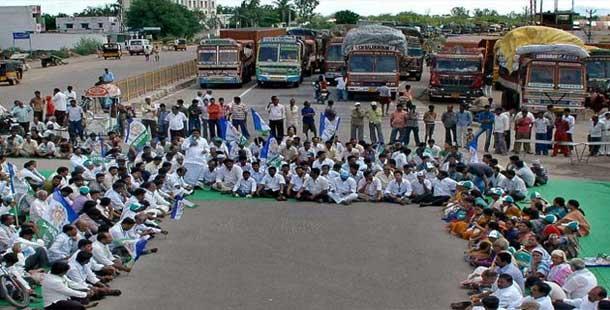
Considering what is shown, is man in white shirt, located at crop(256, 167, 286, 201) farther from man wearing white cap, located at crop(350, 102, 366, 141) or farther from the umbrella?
the umbrella

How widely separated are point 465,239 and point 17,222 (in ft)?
25.5

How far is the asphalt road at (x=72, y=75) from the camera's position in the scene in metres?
39.9

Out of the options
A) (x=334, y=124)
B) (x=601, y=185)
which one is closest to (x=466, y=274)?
(x=601, y=185)

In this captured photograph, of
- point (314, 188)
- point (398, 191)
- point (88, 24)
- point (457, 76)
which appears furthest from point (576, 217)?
point (88, 24)

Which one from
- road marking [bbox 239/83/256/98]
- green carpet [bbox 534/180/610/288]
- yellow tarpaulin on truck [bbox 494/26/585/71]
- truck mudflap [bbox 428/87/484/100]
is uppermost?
yellow tarpaulin on truck [bbox 494/26/585/71]

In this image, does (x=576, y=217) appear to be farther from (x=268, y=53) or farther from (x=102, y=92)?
(x=268, y=53)

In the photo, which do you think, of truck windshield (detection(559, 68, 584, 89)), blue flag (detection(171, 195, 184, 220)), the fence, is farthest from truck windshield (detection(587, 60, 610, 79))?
blue flag (detection(171, 195, 184, 220))

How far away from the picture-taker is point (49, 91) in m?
40.8

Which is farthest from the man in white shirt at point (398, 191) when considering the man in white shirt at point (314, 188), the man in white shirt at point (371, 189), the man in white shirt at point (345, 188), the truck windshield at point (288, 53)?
the truck windshield at point (288, 53)

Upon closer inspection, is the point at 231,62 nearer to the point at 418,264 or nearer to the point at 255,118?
the point at 255,118

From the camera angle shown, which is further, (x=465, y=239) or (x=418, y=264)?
(x=465, y=239)

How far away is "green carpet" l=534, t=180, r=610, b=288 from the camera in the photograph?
43.6 feet

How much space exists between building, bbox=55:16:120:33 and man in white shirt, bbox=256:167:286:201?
102589 millimetres

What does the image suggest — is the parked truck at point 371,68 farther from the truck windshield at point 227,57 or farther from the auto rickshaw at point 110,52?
Answer: the auto rickshaw at point 110,52
